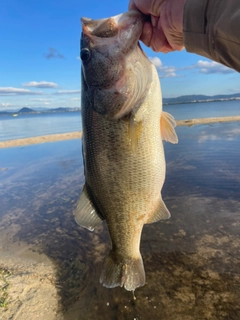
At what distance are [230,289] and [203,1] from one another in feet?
13.3

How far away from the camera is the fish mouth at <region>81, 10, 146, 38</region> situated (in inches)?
88.2

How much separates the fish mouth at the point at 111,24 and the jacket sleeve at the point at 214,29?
0.51 meters

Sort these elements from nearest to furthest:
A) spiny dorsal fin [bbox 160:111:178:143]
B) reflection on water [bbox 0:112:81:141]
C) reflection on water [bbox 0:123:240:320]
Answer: spiny dorsal fin [bbox 160:111:178:143] < reflection on water [bbox 0:123:240:320] < reflection on water [bbox 0:112:81:141]

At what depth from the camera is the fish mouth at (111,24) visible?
224 cm

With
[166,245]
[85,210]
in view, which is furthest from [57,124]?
[85,210]

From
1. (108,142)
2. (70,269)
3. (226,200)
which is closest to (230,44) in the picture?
(108,142)

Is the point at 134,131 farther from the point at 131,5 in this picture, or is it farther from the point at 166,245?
the point at 166,245

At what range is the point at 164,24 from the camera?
7.20 ft

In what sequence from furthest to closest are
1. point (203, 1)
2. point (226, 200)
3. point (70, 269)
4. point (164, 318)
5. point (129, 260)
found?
point (226, 200)
point (70, 269)
point (164, 318)
point (129, 260)
point (203, 1)

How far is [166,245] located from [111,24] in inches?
176

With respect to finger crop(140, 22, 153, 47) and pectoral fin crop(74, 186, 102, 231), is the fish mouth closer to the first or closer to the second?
finger crop(140, 22, 153, 47)

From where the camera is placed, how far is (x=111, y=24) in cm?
224

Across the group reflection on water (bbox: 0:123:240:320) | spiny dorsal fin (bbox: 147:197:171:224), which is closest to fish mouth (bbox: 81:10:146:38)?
spiny dorsal fin (bbox: 147:197:171:224)

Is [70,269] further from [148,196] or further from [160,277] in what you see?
[148,196]
